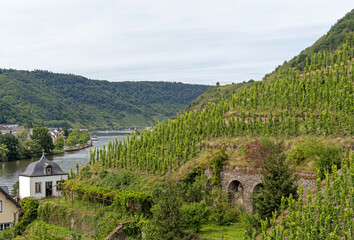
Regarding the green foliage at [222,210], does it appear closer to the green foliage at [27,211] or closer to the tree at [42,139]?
the green foliage at [27,211]

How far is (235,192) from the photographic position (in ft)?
87.9

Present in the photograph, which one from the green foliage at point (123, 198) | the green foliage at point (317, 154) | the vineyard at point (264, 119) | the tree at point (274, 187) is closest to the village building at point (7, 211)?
the green foliage at point (123, 198)

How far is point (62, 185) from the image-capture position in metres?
34.0

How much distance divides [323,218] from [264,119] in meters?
15.1

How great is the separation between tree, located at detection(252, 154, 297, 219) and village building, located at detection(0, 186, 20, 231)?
20.0m

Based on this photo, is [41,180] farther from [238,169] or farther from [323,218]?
[323,218]

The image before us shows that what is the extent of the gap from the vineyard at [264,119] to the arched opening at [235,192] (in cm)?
476

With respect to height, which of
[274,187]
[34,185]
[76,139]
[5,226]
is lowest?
[5,226]

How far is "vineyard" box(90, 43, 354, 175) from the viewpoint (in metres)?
28.0

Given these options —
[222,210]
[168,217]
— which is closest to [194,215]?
[168,217]

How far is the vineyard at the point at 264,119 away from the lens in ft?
91.8

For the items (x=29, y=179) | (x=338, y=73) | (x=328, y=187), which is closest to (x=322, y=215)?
(x=328, y=187)

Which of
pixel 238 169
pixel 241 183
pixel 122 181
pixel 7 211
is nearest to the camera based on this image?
pixel 241 183

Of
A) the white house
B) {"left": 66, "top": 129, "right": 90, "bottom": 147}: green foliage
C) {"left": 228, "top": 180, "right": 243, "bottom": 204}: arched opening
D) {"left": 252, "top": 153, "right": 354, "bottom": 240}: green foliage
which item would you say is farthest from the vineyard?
{"left": 66, "top": 129, "right": 90, "bottom": 147}: green foliage
